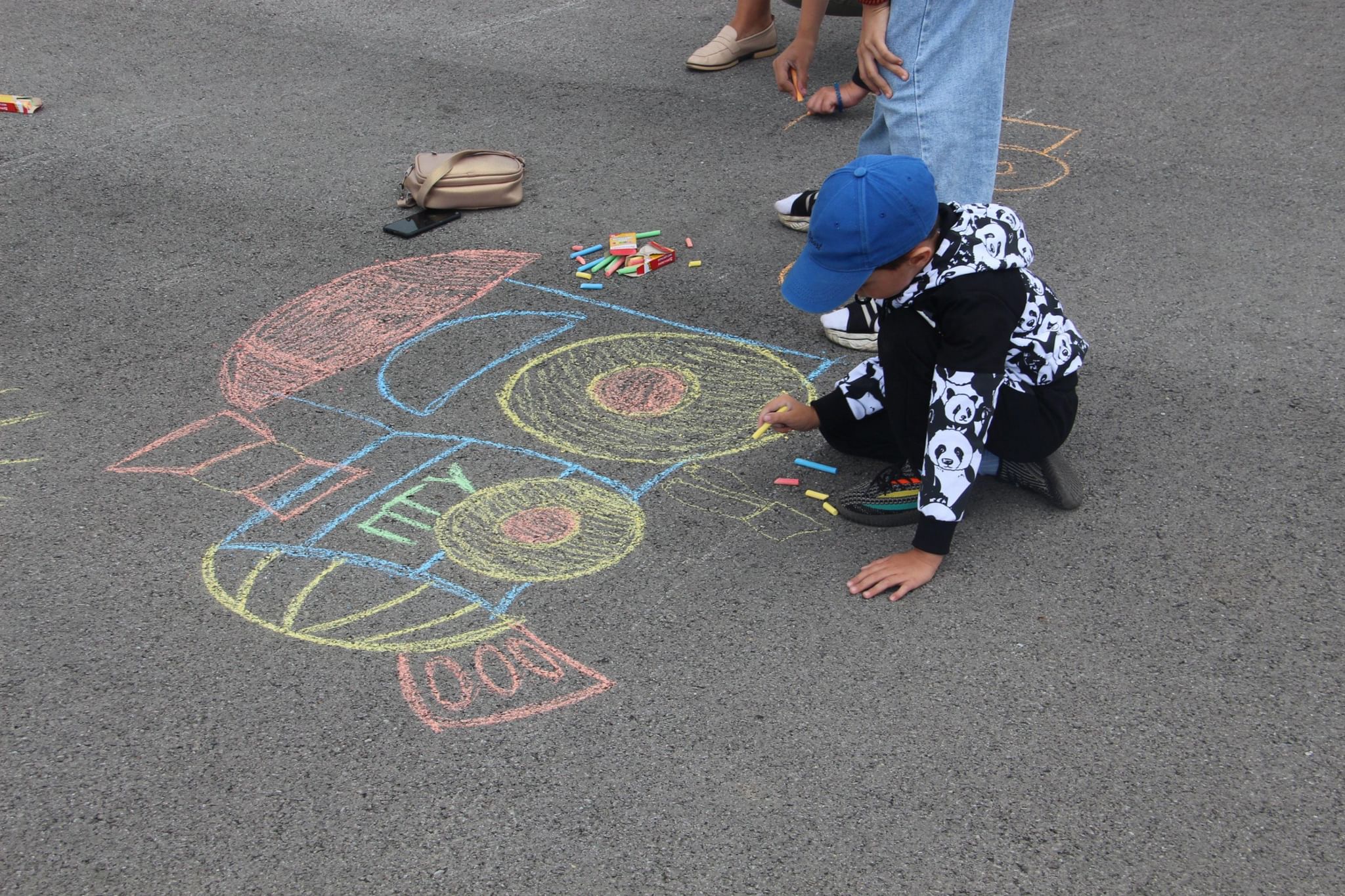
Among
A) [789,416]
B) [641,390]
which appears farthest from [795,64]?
[789,416]

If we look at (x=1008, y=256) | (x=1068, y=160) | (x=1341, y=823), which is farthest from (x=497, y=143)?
(x=1341, y=823)

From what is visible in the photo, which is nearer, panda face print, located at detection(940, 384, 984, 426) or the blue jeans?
panda face print, located at detection(940, 384, 984, 426)

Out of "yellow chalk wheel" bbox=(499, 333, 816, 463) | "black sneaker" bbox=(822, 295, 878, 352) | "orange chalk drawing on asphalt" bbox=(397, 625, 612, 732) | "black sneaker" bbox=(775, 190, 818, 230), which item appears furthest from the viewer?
"black sneaker" bbox=(775, 190, 818, 230)

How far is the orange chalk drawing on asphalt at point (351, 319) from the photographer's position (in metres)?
3.41

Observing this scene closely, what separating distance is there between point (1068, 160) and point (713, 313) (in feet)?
6.45

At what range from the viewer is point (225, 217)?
449cm

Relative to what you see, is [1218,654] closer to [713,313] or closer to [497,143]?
[713,313]

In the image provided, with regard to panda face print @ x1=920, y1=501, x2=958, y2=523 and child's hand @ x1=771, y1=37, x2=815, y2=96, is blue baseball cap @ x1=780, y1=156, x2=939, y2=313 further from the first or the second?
child's hand @ x1=771, y1=37, x2=815, y2=96

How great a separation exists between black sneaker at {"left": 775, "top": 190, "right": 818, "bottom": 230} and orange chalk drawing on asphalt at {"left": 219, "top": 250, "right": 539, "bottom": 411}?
3.23 ft

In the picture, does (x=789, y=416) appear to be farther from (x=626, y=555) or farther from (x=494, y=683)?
(x=494, y=683)

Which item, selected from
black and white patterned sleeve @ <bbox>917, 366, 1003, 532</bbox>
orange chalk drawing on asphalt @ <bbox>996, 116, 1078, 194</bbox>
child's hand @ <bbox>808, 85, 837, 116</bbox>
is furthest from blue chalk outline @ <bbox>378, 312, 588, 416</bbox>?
orange chalk drawing on asphalt @ <bbox>996, 116, 1078, 194</bbox>

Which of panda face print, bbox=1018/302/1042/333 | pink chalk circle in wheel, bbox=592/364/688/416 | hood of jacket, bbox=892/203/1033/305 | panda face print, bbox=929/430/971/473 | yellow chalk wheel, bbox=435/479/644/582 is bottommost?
yellow chalk wheel, bbox=435/479/644/582

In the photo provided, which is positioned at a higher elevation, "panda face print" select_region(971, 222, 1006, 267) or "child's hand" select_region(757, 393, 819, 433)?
"panda face print" select_region(971, 222, 1006, 267)

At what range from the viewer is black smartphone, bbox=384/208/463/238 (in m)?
4.27
